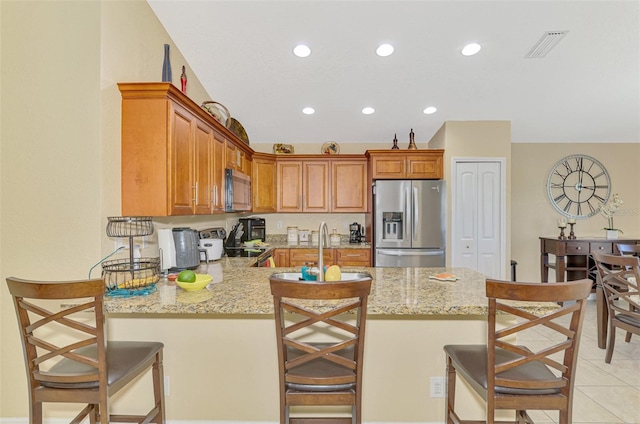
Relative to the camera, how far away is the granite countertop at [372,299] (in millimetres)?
1399

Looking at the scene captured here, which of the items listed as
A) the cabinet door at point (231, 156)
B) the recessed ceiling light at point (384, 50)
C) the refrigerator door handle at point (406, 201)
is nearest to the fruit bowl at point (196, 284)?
the cabinet door at point (231, 156)

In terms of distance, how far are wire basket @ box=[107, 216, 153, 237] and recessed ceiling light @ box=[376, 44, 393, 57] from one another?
255 centimetres

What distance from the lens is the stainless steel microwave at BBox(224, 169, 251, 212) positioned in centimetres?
296

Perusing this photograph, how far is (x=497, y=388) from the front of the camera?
1.22m

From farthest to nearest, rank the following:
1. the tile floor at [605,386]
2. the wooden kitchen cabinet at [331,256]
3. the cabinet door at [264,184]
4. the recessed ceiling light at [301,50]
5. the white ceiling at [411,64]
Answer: the cabinet door at [264,184]
the wooden kitchen cabinet at [331,256]
the recessed ceiling light at [301,50]
the white ceiling at [411,64]
the tile floor at [605,386]

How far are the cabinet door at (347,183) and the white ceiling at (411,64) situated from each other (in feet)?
1.63

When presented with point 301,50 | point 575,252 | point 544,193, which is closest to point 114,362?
point 301,50

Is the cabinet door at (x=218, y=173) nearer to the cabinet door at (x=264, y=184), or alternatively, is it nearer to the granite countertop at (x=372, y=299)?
the granite countertop at (x=372, y=299)

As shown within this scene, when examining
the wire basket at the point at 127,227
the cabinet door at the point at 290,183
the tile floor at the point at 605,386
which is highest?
the cabinet door at the point at 290,183

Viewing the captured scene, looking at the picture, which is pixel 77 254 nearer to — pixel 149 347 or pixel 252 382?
pixel 149 347

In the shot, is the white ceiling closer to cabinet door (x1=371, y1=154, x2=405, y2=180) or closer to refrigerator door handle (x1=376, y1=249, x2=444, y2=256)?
cabinet door (x1=371, y1=154, x2=405, y2=180)

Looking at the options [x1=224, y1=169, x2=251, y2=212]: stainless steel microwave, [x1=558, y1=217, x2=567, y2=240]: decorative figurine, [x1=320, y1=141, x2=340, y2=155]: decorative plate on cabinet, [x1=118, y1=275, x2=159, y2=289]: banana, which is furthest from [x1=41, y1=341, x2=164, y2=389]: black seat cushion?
[x1=558, y1=217, x2=567, y2=240]: decorative figurine

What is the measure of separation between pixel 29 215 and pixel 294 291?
173 cm

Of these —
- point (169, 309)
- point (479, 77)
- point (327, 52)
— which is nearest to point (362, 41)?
point (327, 52)
